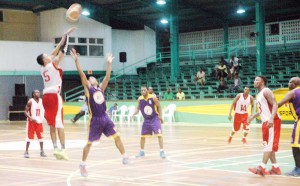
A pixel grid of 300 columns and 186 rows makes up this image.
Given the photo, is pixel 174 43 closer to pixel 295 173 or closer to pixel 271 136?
pixel 271 136

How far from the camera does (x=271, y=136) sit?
37.8 ft

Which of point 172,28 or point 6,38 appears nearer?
point 172,28

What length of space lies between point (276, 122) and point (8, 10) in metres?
35.2

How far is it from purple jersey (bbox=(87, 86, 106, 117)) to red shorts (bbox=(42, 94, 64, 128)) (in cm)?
62

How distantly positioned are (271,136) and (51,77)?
4.49m

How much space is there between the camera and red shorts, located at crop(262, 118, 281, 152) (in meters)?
11.5

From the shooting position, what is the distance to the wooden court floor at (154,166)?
11156 millimetres

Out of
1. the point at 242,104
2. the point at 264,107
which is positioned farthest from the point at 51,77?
the point at 242,104

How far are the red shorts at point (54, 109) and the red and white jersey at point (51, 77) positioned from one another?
0.49 feet

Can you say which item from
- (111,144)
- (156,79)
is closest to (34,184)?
(111,144)

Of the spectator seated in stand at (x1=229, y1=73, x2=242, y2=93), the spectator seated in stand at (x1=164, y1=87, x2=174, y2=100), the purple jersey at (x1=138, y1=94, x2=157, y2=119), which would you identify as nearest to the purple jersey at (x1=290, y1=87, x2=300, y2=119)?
the purple jersey at (x1=138, y1=94, x2=157, y2=119)

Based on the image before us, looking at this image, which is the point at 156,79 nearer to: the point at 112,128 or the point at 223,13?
the point at 223,13

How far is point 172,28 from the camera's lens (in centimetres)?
3956

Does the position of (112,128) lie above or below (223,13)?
below
